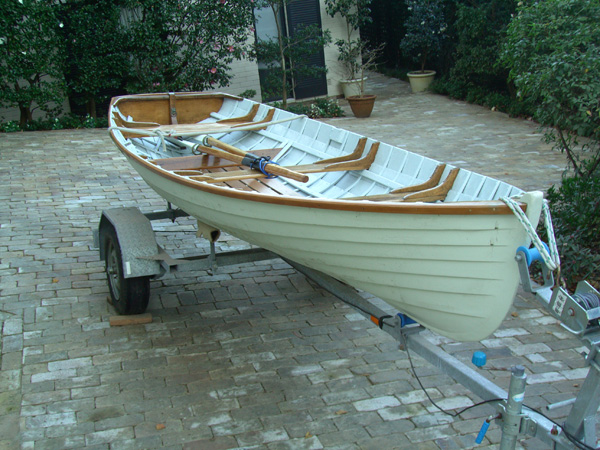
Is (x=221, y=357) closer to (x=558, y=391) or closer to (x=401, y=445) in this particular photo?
(x=401, y=445)

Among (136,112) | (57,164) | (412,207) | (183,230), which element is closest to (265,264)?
(183,230)

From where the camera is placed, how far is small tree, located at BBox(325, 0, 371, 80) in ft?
47.4

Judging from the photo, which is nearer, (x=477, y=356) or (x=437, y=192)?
(x=477, y=356)

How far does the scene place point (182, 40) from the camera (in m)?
13.3

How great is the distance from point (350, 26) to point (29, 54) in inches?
289

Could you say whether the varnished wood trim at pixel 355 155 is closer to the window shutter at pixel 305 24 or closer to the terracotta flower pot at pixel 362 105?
the terracotta flower pot at pixel 362 105

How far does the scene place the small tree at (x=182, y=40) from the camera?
41.6ft

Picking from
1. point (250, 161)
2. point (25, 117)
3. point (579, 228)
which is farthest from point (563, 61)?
point (25, 117)

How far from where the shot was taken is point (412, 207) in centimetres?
291

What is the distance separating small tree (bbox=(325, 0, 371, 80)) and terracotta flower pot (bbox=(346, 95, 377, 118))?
1.67 meters

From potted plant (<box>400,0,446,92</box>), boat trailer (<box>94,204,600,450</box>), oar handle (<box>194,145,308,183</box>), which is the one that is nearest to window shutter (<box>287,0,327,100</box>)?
potted plant (<box>400,0,446,92</box>)

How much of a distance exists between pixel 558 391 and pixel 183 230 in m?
4.40

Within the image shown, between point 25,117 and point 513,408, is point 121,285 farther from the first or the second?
point 25,117

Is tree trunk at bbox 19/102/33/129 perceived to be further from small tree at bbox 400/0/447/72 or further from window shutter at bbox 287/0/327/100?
small tree at bbox 400/0/447/72
